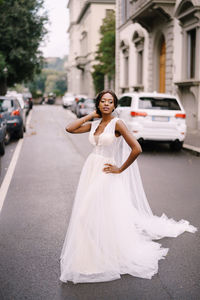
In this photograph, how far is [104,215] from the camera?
3.93m

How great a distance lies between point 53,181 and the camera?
833 cm

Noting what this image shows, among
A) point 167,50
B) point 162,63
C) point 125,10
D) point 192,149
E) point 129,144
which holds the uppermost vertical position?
point 125,10

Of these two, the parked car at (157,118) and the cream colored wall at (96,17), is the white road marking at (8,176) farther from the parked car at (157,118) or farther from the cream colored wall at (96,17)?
the cream colored wall at (96,17)

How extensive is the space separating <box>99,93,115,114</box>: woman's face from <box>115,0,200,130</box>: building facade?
14.6 m

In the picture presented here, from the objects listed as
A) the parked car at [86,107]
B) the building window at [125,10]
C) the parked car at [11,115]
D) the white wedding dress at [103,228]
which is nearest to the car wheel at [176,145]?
the parked car at [11,115]

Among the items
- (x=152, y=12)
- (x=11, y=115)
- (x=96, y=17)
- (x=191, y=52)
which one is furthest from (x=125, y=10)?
(x=96, y=17)

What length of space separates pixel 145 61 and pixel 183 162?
15893 mm

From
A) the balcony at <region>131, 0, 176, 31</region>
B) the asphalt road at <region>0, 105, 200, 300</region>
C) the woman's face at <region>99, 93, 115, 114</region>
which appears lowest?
the asphalt road at <region>0, 105, 200, 300</region>

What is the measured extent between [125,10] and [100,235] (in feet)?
94.2

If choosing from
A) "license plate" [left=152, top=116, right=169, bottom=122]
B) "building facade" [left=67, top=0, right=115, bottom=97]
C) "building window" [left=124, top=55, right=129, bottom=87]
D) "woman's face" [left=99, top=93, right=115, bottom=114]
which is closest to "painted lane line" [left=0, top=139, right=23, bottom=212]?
"woman's face" [left=99, top=93, right=115, bottom=114]

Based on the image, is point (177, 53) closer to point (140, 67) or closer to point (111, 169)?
point (140, 67)

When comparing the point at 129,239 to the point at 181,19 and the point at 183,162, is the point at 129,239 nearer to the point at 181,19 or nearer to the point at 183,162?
the point at 183,162

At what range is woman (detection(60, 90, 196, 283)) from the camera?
3.80m

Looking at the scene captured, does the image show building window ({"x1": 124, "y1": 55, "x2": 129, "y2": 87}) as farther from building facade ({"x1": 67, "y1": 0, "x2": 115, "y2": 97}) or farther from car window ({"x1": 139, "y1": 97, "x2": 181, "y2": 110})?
car window ({"x1": 139, "y1": 97, "x2": 181, "y2": 110})
